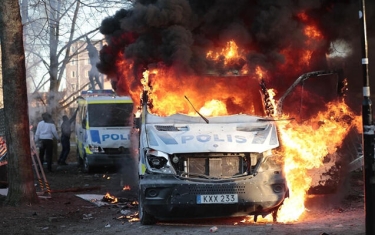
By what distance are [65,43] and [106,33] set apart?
484 inches

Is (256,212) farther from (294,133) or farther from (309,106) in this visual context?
(309,106)

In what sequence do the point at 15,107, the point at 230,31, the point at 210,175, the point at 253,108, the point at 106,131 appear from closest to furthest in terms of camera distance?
the point at 210,175, the point at 253,108, the point at 15,107, the point at 230,31, the point at 106,131

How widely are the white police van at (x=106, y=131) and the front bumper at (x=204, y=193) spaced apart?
10225 mm

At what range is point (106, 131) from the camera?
19312mm

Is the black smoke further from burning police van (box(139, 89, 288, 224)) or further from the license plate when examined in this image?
the license plate

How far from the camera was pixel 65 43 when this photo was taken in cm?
2548

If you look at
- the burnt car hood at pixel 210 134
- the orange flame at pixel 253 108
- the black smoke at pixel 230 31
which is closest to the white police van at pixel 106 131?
the black smoke at pixel 230 31

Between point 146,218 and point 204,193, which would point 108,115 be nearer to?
point 146,218

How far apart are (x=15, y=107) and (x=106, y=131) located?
7.89 metres

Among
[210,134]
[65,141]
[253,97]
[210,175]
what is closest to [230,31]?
[253,97]

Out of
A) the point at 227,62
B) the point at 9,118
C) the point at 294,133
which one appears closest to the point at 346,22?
the point at 227,62

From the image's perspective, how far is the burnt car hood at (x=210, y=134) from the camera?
344 inches

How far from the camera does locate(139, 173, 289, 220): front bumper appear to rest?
28.2 feet

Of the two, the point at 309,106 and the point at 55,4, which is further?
the point at 55,4
